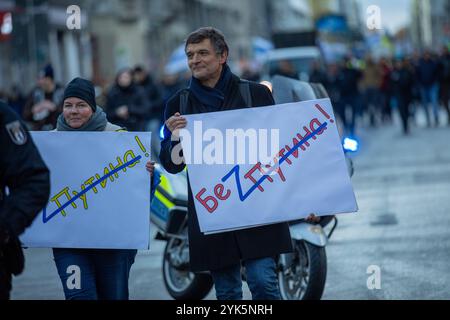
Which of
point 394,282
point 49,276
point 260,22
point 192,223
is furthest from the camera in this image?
point 260,22

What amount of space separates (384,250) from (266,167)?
4925mm

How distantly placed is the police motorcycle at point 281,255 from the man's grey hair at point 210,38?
2.01 metres

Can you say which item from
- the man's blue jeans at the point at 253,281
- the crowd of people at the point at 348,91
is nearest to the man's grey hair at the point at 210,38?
the man's blue jeans at the point at 253,281

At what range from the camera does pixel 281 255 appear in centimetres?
842

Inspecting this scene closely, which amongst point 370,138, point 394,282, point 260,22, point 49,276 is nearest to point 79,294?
point 394,282

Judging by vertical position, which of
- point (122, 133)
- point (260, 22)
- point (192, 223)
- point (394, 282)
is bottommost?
point (394, 282)

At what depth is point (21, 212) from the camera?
4820mm

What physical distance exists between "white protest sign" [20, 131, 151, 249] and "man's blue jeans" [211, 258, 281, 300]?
0.48 meters

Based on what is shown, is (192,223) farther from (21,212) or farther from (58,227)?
(21,212)

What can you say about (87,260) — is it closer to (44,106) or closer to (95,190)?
(95,190)

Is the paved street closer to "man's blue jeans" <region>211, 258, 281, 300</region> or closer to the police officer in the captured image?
"man's blue jeans" <region>211, 258, 281, 300</region>

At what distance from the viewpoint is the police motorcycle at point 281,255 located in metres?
8.31
